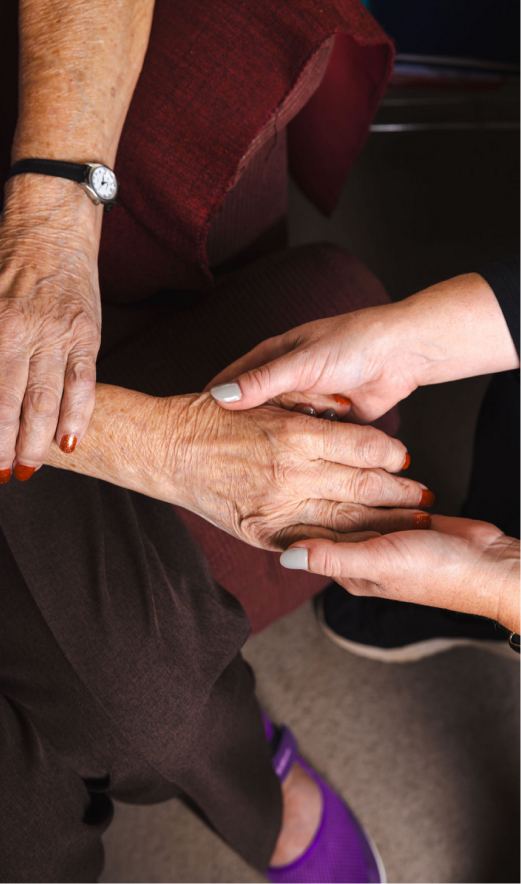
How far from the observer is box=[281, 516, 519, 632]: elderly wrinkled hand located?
2.55 ft

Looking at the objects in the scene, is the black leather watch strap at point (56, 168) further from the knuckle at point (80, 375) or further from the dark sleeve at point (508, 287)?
the dark sleeve at point (508, 287)

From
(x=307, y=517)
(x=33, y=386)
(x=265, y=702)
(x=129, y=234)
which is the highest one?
(x=129, y=234)

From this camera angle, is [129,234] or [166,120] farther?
[129,234]

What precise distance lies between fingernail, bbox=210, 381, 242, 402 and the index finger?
0.40 feet

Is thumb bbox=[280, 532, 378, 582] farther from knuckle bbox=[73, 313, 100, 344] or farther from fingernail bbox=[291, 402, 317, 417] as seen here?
knuckle bbox=[73, 313, 100, 344]

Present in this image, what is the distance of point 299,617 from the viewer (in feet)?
5.49

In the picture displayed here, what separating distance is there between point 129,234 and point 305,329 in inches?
16.9

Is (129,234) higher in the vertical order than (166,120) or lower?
lower

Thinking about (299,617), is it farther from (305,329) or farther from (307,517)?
(305,329)

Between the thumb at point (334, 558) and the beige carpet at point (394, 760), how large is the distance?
893 millimetres

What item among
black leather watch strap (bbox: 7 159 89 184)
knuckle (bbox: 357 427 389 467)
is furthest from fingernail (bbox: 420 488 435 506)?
black leather watch strap (bbox: 7 159 89 184)

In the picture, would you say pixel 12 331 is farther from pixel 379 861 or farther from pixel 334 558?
pixel 379 861

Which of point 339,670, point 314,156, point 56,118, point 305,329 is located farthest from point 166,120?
point 339,670

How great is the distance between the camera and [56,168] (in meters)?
0.95
